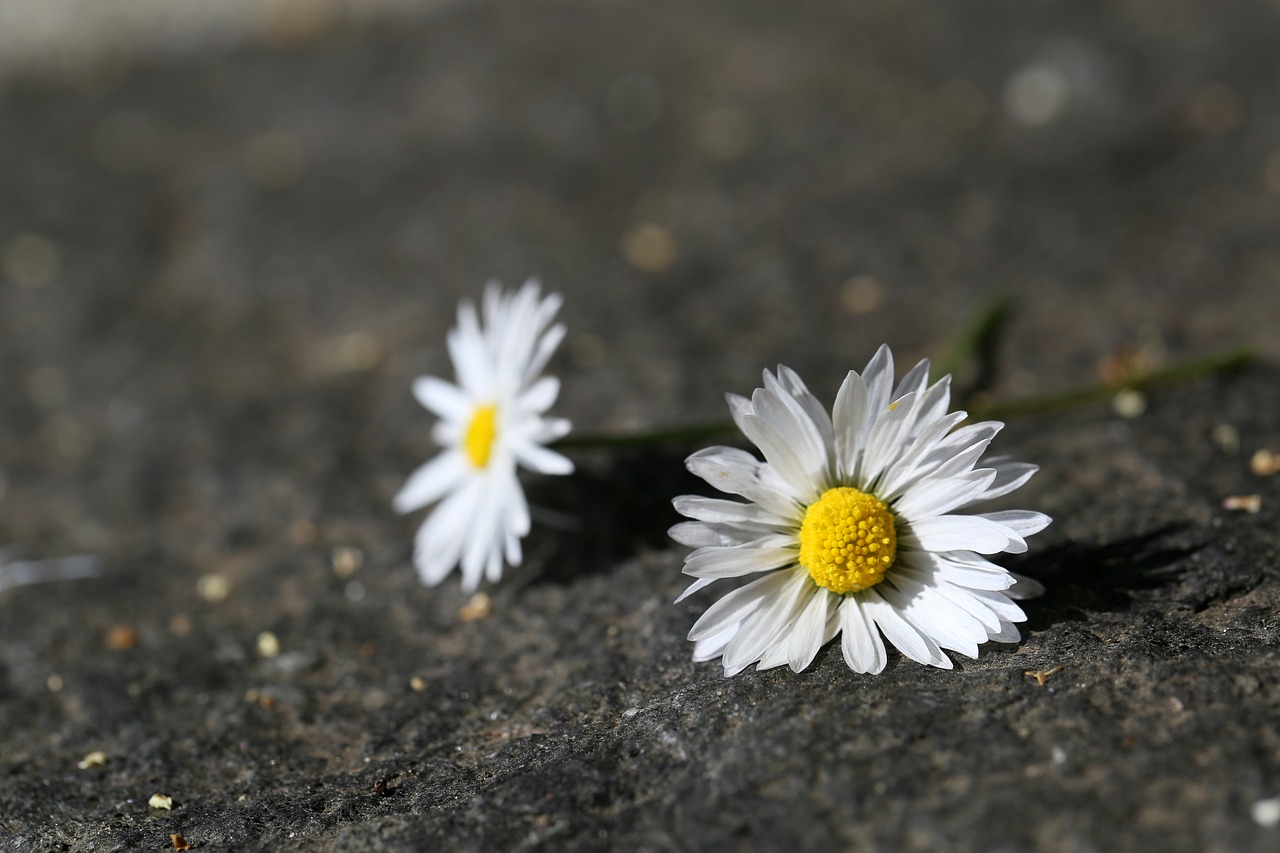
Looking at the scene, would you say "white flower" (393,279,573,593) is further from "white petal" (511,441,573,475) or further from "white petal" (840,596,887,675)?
"white petal" (840,596,887,675)

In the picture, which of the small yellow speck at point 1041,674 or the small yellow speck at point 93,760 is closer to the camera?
the small yellow speck at point 1041,674

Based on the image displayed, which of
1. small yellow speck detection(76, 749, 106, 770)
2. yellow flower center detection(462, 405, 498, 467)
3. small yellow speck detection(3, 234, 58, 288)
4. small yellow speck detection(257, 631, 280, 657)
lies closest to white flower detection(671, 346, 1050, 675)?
yellow flower center detection(462, 405, 498, 467)

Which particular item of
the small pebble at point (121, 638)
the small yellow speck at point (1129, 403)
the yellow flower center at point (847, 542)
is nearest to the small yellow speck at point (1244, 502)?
the small yellow speck at point (1129, 403)

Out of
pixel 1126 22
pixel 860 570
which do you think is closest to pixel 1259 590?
pixel 860 570

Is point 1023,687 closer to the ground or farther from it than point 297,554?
closer to the ground

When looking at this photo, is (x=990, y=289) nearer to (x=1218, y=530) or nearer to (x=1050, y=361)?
(x=1050, y=361)

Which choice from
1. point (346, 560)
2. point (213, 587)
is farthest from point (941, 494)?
point (213, 587)

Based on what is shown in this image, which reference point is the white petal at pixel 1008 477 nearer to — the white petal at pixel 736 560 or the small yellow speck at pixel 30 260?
the white petal at pixel 736 560
